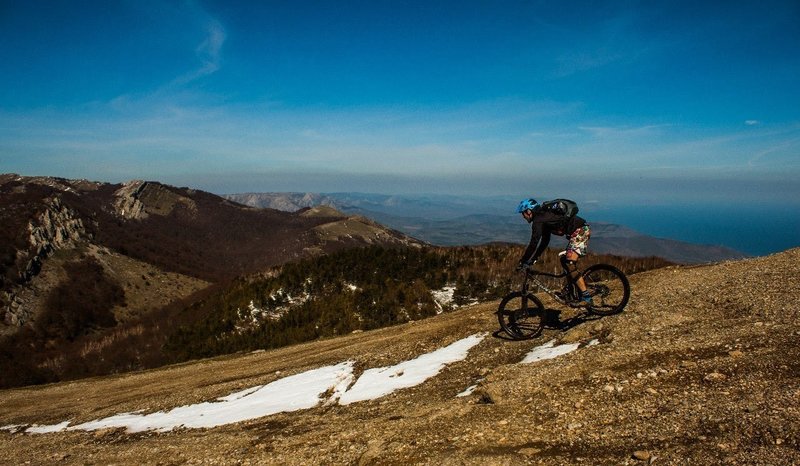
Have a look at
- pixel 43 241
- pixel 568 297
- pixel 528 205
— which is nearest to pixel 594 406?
pixel 568 297

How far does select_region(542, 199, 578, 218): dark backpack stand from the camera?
1238 centimetres

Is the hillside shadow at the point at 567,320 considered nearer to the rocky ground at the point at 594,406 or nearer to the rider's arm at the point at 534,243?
the rocky ground at the point at 594,406

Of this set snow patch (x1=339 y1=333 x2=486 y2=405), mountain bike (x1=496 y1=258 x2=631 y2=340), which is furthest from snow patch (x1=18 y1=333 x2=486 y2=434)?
mountain bike (x1=496 y1=258 x2=631 y2=340)

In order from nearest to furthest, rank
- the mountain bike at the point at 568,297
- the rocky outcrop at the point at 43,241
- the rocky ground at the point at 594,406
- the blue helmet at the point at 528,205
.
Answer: the rocky ground at the point at 594,406
the blue helmet at the point at 528,205
the mountain bike at the point at 568,297
the rocky outcrop at the point at 43,241

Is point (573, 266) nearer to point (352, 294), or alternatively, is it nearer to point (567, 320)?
point (567, 320)

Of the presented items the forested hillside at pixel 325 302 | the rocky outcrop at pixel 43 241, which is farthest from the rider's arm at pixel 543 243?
the rocky outcrop at pixel 43 241

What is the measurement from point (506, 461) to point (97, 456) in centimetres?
1289

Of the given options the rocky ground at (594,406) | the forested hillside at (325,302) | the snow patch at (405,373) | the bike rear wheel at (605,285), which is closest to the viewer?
the rocky ground at (594,406)

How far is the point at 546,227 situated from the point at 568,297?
8.51ft

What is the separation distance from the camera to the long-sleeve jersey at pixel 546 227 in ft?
40.5

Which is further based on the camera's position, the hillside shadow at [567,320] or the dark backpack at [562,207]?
the hillside shadow at [567,320]

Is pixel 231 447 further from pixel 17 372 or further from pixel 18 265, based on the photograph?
pixel 18 265

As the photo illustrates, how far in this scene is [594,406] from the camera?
8281mm

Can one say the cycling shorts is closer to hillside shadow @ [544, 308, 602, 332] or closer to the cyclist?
the cyclist
